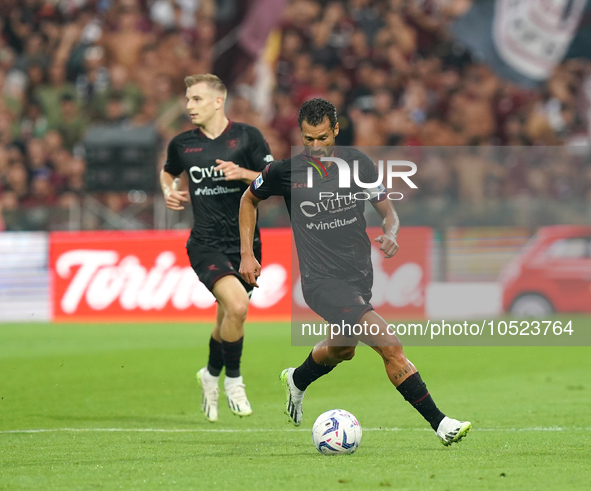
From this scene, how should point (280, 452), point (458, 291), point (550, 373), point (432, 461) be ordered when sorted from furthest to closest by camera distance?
point (458, 291) → point (550, 373) → point (280, 452) → point (432, 461)

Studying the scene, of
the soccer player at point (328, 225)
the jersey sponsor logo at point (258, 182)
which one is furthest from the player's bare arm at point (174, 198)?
the soccer player at point (328, 225)

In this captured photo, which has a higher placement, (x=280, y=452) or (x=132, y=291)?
(x=280, y=452)

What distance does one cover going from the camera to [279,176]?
677 centimetres

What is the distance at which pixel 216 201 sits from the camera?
8.55 metres

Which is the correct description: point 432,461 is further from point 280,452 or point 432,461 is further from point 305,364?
point 305,364

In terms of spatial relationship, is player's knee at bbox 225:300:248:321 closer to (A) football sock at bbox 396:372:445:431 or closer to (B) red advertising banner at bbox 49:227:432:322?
(A) football sock at bbox 396:372:445:431

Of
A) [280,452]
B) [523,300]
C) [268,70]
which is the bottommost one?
[523,300]

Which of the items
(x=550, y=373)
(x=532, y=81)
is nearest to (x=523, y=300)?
(x=532, y=81)

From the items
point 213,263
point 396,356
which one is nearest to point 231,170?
point 213,263

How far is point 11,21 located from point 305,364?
15296mm

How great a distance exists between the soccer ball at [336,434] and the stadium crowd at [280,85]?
1058cm

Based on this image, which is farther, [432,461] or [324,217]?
[324,217]

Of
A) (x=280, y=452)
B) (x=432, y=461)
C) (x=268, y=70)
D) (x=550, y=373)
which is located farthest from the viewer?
(x=268, y=70)

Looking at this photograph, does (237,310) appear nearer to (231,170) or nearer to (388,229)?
(231,170)
